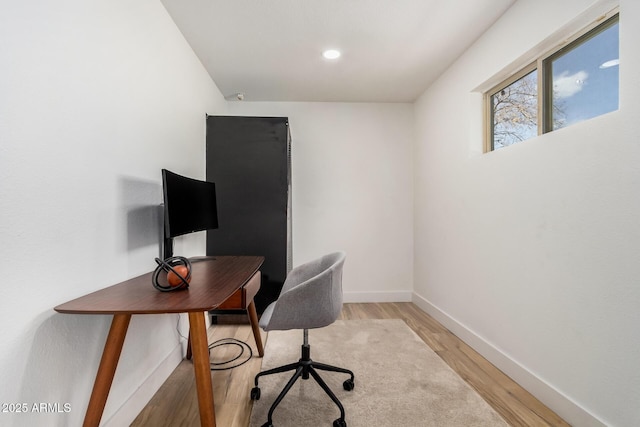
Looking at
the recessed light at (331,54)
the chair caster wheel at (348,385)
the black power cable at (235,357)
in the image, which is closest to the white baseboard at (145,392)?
the black power cable at (235,357)

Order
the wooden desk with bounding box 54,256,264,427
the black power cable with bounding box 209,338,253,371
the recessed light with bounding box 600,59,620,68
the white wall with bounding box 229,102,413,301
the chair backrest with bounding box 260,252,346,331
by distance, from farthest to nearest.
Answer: the white wall with bounding box 229,102,413,301 → the black power cable with bounding box 209,338,253,371 → the chair backrest with bounding box 260,252,346,331 → the recessed light with bounding box 600,59,620,68 → the wooden desk with bounding box 54,256,264,427

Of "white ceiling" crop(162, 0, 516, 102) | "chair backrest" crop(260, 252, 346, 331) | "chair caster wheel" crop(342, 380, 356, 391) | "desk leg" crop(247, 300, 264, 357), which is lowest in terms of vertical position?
"chair caster wheel" crop(342, 380, 356, 391)

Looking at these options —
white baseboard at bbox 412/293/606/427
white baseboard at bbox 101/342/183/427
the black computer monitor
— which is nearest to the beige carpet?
white baseboard at bbox 412/293/606/427

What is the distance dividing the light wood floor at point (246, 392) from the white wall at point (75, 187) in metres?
0.14

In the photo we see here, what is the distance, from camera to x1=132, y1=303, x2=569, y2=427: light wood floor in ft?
5.44

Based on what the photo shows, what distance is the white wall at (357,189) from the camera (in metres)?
3.88

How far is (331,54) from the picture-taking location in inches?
106

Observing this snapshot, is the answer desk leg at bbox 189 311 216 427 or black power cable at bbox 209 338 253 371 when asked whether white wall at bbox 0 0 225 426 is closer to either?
black power cable at bbox 209 338 253 371

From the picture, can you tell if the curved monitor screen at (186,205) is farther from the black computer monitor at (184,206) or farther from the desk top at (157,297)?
the desk top at (157,297)

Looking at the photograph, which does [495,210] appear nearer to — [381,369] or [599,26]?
[599,26]

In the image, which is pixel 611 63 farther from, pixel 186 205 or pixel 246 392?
pixel 246 392

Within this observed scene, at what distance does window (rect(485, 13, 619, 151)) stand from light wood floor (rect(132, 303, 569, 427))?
1644mm

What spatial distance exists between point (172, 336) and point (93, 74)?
5.71 ft

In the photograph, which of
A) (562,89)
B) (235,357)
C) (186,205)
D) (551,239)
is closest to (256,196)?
(186,205)
